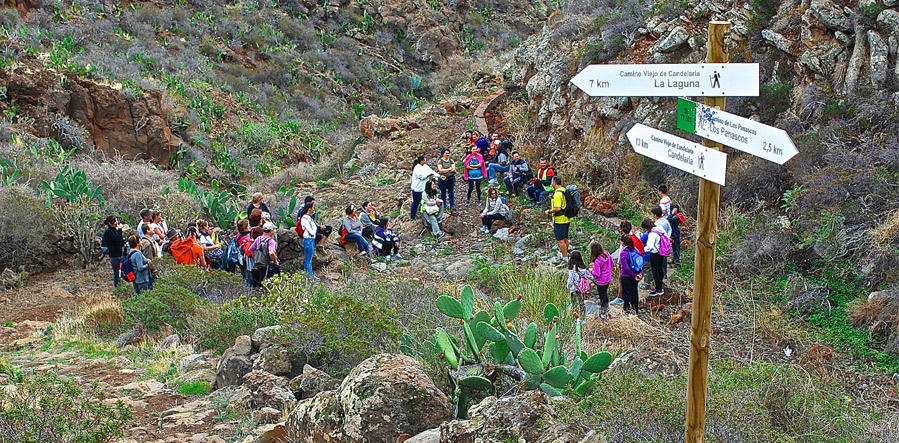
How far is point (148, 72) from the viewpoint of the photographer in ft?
78.9

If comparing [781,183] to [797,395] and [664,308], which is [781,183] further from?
[797,395]

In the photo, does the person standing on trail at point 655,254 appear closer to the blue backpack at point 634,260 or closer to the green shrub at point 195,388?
the blue backpack at point 634,260

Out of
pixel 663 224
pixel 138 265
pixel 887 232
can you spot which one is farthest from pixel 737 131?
pixel 138 265

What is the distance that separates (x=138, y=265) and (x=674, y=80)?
873cm

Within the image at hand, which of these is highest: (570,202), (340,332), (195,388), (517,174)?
(517,174)

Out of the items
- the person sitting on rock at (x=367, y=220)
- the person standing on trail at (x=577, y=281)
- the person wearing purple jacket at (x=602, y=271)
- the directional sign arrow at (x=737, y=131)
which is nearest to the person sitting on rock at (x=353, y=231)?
the person sitting on rock at (x=367, y=220)

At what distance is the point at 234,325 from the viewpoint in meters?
8.11

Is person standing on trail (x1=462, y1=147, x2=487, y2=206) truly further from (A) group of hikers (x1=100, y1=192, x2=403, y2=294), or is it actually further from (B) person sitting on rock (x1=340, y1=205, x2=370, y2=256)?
(B) person sitting on rock (x1=340, y1=205, x2=370, y2=256)

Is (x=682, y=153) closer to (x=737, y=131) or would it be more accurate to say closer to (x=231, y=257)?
(x=737, y=131)

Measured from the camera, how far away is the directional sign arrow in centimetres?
290

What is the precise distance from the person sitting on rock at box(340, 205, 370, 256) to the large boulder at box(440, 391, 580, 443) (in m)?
8.32

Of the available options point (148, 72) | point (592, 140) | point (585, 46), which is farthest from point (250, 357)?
point (148, 72)

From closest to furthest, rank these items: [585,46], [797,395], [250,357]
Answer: [797,395] < [250,357] < [585,46]

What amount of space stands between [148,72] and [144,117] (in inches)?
190
